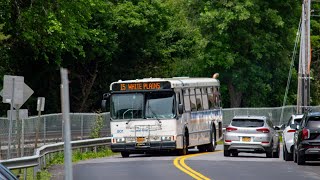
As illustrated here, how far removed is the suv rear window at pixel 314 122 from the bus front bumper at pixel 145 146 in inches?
314

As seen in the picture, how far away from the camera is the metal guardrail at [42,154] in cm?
2174

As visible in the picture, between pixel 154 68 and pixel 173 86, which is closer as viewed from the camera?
pixel 173 86

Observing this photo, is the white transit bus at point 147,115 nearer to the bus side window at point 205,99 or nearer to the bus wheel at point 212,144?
the bus side window at point 205,99

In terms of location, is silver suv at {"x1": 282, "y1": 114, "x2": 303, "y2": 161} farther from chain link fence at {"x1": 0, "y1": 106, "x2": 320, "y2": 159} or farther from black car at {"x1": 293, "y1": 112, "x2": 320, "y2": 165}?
chain link fence at {"x1": 0, "y1": 106, "x2": 320, "y2": 159}

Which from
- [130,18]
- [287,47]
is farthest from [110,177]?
[287,47]

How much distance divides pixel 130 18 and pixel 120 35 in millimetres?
2016

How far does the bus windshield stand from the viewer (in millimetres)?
37156

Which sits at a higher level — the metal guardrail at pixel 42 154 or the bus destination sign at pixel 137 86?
the bus destination sign at pixel 137 86

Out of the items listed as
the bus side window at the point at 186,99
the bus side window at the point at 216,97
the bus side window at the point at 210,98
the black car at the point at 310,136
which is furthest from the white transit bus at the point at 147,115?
the black car at the point at 310,136

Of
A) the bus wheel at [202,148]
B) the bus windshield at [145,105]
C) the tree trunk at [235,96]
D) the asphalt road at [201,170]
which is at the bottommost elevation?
the asphalt road at [201,170]

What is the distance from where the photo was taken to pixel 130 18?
58219 millimetres

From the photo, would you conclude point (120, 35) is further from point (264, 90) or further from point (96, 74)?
→ point (264, 90)

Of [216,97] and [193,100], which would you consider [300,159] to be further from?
[216,97]

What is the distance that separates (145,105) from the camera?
37.2 metres
